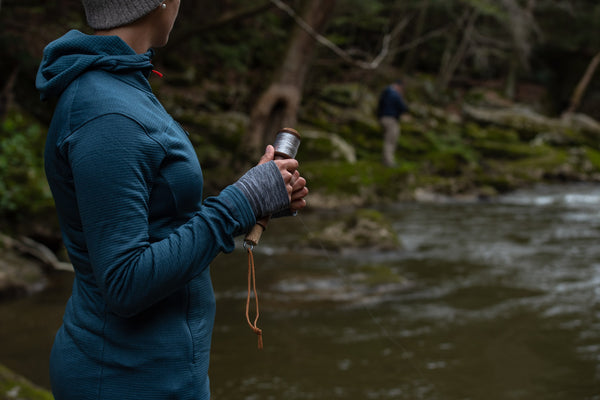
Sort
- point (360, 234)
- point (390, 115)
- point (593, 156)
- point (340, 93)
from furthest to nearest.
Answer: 1. point (340, 93)
2. point (593, 156)
3. point (390, 115)
4. point (360, 234)

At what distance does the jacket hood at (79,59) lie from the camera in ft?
4.52

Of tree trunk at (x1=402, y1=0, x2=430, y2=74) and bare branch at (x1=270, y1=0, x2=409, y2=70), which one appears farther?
tree trunk at (x1=402, y1=0, x2=430, y2=74)

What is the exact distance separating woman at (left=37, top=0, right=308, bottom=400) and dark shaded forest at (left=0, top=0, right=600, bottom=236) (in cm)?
289

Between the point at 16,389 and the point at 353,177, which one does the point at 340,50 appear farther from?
the point at 16,389

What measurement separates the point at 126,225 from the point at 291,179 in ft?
1.58

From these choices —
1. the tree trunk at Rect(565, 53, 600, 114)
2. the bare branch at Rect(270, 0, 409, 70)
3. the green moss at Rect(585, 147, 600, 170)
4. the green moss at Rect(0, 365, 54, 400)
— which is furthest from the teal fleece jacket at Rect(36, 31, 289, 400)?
the tree trunk at Rect(565, 53, 600, 114)

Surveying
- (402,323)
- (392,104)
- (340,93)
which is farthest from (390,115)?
(402,323)

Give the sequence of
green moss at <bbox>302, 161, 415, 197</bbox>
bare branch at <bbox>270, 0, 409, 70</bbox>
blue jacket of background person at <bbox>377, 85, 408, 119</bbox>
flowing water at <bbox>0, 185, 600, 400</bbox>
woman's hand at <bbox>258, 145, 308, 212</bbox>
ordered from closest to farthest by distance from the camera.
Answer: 1. woman's hand at <bbox>258, 145, 308, 212</bbox>
2. flowing water at <bbox>0, 185, 600, 400</bbox>
3. bare branch at <bbox>270, 0, 409, 70</bbox>
4. green moss at <bbox>302, 161, 415, 197</bbox>
5. blue jacket of background person at <bbox>377, 85, 408, 119</bbox>

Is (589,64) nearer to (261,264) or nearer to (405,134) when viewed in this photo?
(405,134)

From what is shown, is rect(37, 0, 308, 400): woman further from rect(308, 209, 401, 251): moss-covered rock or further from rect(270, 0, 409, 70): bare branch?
rect(308, 209, 401, 251): moss-covered rock

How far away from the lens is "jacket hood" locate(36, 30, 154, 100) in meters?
1.38

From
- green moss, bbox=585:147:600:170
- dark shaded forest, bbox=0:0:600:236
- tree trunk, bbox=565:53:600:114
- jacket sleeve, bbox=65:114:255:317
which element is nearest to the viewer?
jacket sleeve, bbox=65:114:255:317

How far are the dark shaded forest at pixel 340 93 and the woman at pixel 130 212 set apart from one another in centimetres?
289

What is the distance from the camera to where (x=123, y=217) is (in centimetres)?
129
